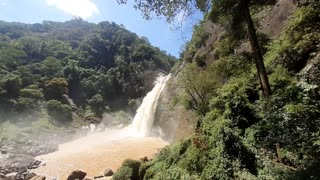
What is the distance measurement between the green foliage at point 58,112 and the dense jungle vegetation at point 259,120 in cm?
4079

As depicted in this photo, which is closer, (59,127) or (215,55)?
(215,55)

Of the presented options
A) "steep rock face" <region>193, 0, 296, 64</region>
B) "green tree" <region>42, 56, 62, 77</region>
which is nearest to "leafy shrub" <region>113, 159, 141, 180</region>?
"steep rock face" <region>193, 0, 296, 64</region>

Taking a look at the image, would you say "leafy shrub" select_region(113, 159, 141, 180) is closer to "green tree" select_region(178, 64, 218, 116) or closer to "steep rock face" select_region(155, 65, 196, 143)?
"green tree" select_region(178, 64, 218, 116)

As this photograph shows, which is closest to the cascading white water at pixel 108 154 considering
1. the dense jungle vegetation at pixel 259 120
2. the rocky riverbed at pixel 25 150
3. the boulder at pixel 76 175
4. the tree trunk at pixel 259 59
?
the rocky riverbed at pixel 25 150

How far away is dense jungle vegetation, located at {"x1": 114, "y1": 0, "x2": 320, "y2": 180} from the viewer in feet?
35.0

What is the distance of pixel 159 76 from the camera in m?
75.4

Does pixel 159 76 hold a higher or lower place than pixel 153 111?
higher

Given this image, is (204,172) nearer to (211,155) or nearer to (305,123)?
(211,155)

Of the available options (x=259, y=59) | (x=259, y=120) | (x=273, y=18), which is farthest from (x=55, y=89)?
(x=259, y=59)

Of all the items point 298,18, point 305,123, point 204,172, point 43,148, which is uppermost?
point 298,18

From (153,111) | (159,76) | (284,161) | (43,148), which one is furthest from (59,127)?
(284,161)

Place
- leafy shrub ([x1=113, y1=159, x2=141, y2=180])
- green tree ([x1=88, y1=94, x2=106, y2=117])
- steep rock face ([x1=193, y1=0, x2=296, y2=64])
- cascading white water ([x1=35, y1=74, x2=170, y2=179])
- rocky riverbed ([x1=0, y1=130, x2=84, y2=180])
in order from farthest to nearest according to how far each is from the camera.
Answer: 1. green tree ([x1=88, y1=94, x2=106, y2=117])
2. rocky riverbed ([x1=0, y1=130, x2=84, y2=180])
3. cascading white water ([x1=35, y1=74, x2=170, y2=179])
4. steep rock face ([x1=193, y1=0, x2=296, y2=64])
5. leafy shrub ([x1=113, y1=159, x2=141, y2=180])

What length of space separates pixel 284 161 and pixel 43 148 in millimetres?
36576

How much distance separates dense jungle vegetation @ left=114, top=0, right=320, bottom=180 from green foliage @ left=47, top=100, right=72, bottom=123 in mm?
40791
